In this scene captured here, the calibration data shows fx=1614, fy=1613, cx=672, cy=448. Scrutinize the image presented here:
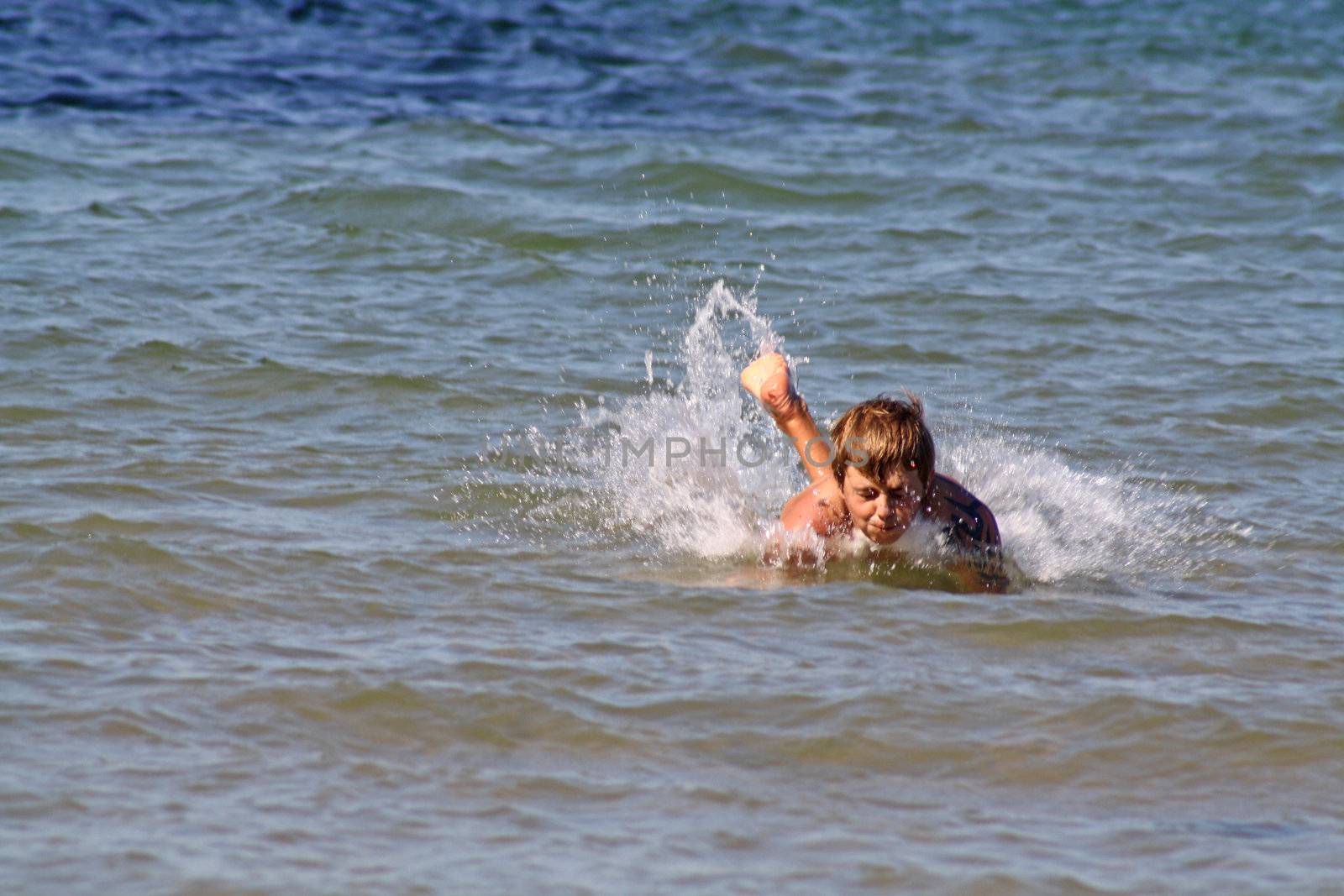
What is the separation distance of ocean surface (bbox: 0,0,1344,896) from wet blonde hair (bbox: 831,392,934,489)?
0.41 meters

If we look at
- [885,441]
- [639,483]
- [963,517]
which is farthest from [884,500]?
[639,483]

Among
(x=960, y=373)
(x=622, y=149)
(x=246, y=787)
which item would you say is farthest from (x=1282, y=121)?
(x=246, y=787)

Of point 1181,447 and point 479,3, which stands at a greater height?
point 479,3

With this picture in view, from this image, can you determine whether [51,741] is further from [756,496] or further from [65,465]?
[756,496]

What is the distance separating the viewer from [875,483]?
553cm

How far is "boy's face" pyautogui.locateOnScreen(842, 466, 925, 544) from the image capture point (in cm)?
554

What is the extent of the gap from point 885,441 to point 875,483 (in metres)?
0.16

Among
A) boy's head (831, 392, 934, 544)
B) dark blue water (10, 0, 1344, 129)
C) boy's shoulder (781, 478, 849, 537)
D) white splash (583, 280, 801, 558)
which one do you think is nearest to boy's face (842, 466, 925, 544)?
boy's head (831, 392, 934, 544)

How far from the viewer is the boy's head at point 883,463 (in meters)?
5.48

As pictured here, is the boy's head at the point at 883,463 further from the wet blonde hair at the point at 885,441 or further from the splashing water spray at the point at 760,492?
the splashing water spray at the point at 760,492

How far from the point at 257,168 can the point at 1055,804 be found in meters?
9.17

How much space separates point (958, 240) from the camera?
10.7 meters

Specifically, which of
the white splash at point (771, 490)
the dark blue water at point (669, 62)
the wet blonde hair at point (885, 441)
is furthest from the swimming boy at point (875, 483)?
the dark blue water at point (669, 62)

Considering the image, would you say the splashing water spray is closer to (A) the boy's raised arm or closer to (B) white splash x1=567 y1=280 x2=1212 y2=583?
(B) white splash x1=567 y1=280 x2=1212 y2=583
